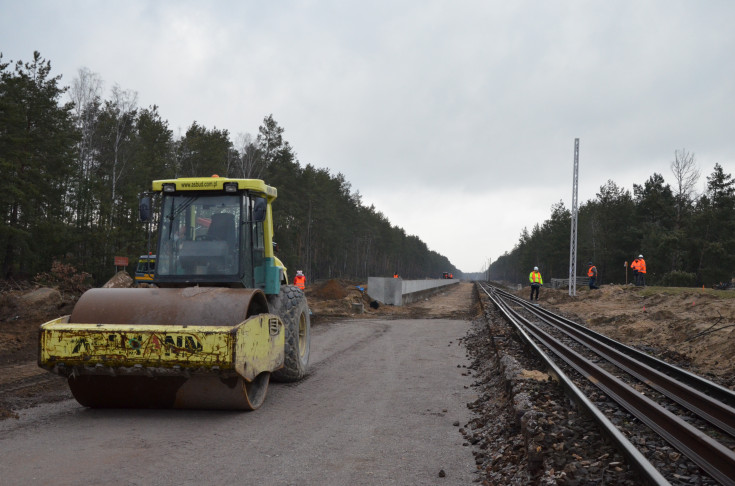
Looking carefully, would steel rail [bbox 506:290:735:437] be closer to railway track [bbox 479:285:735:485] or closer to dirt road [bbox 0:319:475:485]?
railway track [bbox 479:285:735:485]

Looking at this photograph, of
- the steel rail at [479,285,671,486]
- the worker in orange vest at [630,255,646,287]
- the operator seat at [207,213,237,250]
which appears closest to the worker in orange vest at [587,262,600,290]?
the worker in orange vest at [630,255,646,287]

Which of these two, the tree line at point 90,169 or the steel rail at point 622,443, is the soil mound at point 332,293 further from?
the steel rail at point 622,443

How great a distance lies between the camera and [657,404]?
6.67m

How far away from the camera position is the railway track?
461cm

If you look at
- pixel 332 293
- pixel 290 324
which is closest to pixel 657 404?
pixel 290 324

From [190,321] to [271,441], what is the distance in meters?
1.63

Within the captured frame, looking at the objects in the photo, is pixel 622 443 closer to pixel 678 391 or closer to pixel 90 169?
pixel 678 391

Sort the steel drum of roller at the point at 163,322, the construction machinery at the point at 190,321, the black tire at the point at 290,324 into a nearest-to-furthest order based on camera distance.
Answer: the construction machinery at the point at 190,321 < the steel drum of roller at the point at 163,322 < the black tire at the point at 290,324

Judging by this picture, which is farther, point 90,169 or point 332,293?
point 90,169

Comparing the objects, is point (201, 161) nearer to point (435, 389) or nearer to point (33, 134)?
point (33, 134)

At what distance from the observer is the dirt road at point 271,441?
4742mm

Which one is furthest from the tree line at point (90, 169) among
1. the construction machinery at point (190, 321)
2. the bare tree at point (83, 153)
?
the construction machinery at point (190, 321)

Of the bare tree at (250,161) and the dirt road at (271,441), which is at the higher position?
the bare tree at (250,161)

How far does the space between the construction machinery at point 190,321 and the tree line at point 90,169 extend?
23.7 meters
